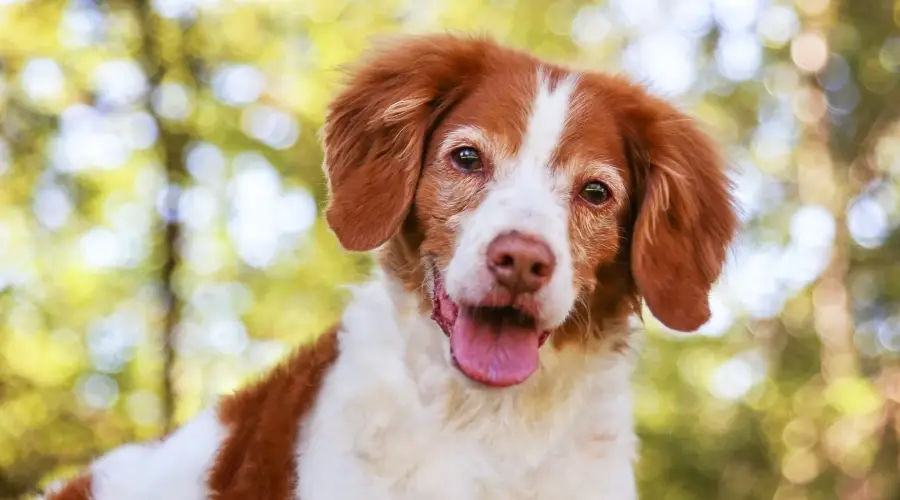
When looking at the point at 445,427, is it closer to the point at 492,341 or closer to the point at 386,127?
the point at 492,341

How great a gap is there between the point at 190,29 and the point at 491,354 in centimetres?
675

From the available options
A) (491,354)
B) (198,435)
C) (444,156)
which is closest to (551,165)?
(444,156)

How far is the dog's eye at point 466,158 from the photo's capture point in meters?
2.42

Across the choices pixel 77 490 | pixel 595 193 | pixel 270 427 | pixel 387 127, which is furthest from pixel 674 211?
pixel 77 490

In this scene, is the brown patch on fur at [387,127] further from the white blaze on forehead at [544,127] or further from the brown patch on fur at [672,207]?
the brown patch on fur at [672,207]

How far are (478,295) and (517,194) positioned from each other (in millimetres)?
291

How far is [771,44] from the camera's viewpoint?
883 centimetres

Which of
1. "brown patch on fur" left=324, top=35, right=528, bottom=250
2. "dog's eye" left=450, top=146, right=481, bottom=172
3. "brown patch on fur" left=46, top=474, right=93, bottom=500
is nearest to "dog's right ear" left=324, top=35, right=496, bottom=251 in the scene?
"brown patch on fur" left=324, top=35, right=528, bottom=250

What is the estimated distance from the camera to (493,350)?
90.7 inches

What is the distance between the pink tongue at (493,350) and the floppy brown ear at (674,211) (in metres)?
0.40

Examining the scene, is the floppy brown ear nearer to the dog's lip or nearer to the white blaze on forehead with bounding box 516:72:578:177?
the white blaze on forehead with bounding box 516:72:578:177

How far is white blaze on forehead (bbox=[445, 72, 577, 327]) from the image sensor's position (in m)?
2.17

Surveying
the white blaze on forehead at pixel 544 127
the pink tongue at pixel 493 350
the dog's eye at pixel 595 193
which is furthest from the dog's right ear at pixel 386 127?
the dog's eye at pixel 595 193

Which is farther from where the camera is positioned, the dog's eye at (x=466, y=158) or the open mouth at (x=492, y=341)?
the dog's eye at (x=466, y=158)
